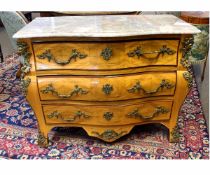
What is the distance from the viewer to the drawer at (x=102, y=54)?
1348 mm

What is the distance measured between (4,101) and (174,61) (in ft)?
5.38

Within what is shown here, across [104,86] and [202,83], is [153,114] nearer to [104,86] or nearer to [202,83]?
[104,86]

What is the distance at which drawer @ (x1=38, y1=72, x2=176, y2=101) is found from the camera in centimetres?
142

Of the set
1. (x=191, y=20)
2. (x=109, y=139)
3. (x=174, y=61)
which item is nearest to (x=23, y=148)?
(x=109, y=139)

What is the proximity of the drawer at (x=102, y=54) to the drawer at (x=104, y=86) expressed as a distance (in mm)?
69

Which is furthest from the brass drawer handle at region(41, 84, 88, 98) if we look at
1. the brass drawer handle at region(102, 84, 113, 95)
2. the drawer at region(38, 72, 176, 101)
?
the brass drawer handle at region(102, 84, 113, 95)

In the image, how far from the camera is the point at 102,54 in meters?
1.35

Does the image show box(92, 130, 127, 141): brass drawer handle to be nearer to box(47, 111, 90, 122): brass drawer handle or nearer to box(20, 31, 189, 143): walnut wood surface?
box(20, 31, 189, 143): walnut wood surface

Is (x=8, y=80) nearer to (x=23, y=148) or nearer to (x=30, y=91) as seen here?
(x=23, y=148)

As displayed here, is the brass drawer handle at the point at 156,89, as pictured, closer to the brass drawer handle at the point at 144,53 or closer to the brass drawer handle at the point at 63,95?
the brass drawer handle at the point at 144,53

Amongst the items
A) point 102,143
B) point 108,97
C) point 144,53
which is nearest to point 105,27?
point 144,53

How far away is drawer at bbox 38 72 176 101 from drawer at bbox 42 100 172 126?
0.25 ft

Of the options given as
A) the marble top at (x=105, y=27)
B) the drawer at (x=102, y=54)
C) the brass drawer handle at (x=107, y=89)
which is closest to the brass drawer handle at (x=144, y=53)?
the drawer at (x=102, y=54)

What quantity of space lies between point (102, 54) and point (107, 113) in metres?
0.39
